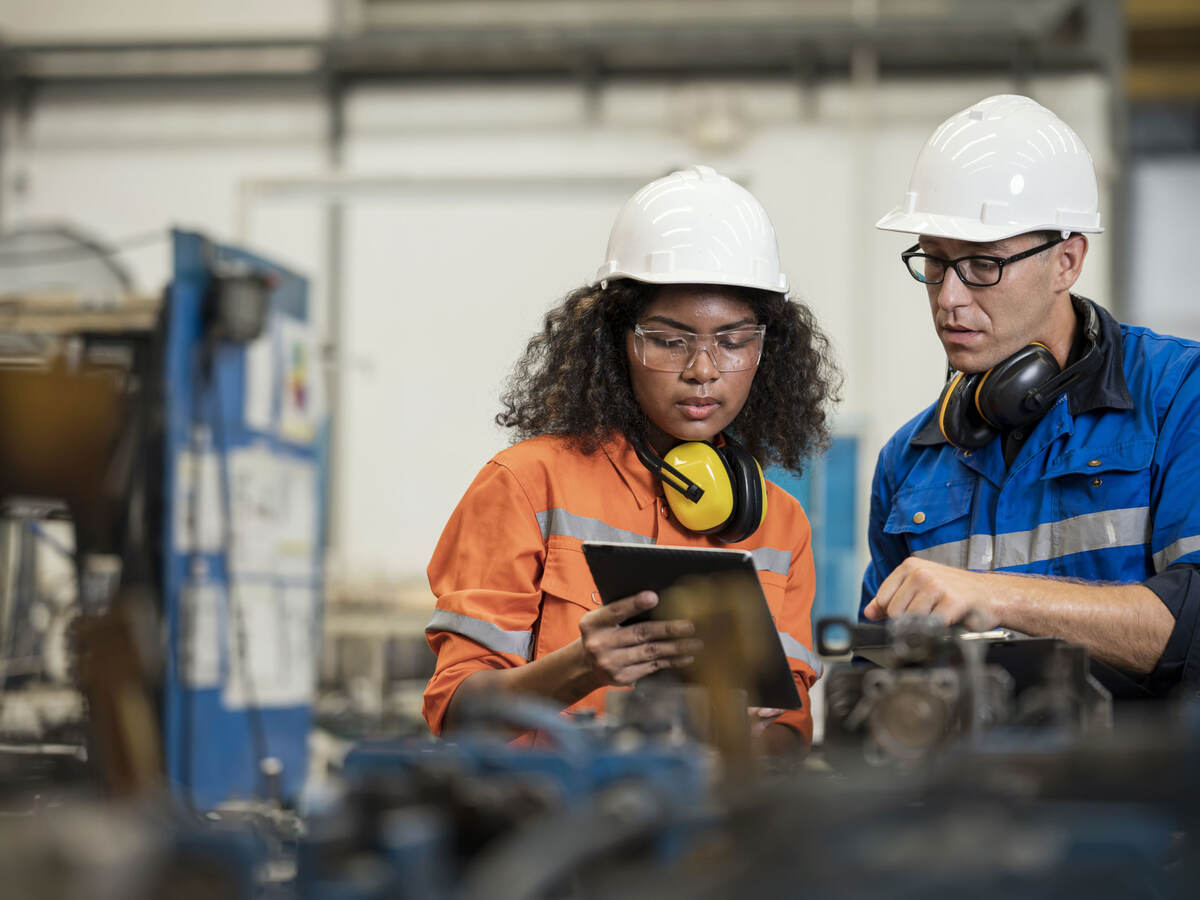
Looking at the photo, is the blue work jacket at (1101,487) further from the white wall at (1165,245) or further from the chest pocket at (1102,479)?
the white wall at (1165,245)

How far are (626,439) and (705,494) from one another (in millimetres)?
200

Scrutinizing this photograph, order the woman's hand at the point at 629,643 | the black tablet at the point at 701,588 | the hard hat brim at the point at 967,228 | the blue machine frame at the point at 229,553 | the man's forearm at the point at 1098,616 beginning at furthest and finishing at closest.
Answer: the blue machine frame at the point at 229,553 → the hard hat brim at the point at 967,228 → the man's forearm at the point at 1098,616 → the woman's hand at the point at 629,643 → the black tablet at the point at 701,588

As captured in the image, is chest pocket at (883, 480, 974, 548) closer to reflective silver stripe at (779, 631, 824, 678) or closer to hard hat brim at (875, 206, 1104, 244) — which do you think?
reflective silver stripe at (779, 631, 824, 678)

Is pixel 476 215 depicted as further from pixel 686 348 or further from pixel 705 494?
pixel 705 494

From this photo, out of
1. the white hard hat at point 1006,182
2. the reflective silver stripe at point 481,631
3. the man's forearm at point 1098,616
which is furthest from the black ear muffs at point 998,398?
the reflective silver stripe at point 481,631

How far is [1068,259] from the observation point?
2051 millimetres

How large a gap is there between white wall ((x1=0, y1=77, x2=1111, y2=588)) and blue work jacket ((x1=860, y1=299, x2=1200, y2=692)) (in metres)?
4.99

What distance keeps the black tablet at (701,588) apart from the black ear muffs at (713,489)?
0.36m

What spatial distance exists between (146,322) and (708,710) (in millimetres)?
3102

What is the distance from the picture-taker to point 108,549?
3.70 metres

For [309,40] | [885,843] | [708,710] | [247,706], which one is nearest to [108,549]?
[247,706]

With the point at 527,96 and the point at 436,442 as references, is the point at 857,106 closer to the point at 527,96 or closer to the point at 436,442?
the point at 527,96

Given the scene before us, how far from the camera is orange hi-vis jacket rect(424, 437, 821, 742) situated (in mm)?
1780

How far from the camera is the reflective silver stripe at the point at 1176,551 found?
1.81 meters
